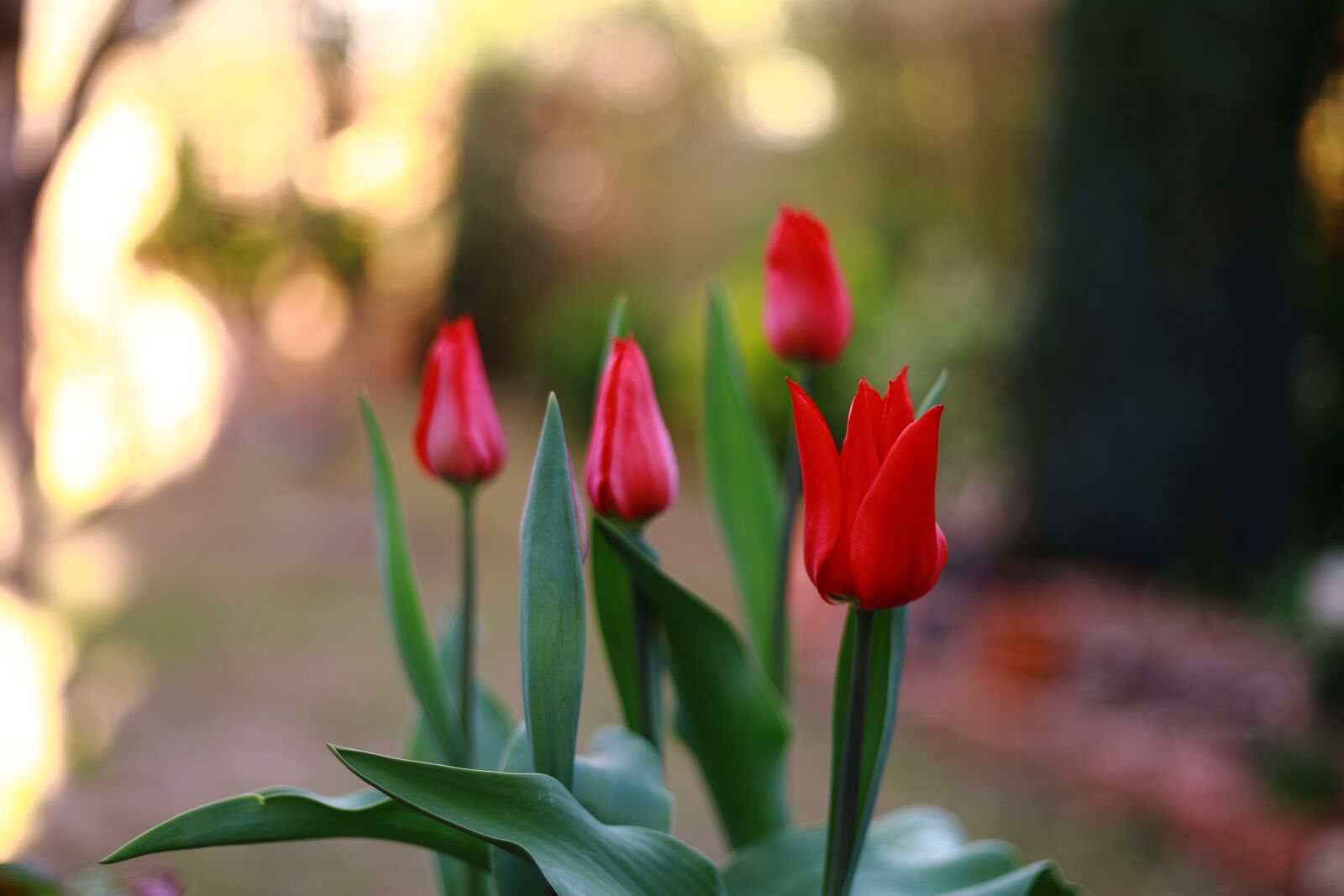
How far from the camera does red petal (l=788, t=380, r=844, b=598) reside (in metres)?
0.61

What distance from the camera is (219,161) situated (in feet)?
24.7

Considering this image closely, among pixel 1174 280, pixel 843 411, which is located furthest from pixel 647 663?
pixel 843 411

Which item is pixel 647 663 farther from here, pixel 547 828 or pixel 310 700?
pixel 310 700

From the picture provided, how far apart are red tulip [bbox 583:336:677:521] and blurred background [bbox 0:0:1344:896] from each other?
1.13 feet

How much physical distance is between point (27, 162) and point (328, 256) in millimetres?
5154

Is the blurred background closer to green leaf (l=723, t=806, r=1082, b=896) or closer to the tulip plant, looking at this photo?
the tulip plant

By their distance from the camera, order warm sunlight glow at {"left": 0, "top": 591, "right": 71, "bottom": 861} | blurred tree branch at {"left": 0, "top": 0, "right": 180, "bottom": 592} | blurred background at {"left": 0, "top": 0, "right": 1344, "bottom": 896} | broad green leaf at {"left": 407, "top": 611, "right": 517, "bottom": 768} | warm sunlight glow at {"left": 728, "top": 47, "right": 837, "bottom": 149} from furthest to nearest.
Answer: warm sunlight glow at {"left": 728, "top": 47, "right": 837, "bottom": 149}, blurred tree branch at {"left": 0, "top": 0, "right": 180, "bottom": 592}, blurred background at {"left": 0, "top": 0, "right": 1344, "bottom": 896}, warm sunlight glow at {"left": 0, "top": 591, "right": 71, "bottom": 861}, broad green leaf at {"left": 407, "top": 611, "right": 517, "bottom": 768}

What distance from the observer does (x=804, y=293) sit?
2.94 feet

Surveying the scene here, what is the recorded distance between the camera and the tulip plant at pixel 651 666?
0.61m

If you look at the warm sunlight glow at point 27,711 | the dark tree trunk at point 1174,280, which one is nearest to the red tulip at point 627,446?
the warm sunlight glow at point 27,711

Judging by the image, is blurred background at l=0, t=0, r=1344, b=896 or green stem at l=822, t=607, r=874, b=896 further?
blurred background at l=0, t=0, r=1344, b=896

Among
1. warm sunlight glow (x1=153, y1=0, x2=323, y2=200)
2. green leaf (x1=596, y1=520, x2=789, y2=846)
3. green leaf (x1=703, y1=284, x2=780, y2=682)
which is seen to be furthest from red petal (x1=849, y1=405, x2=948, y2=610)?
warm sunlight glow (x1=153, y1=0, x2=323, y2=200)

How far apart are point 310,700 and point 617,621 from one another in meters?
3.26

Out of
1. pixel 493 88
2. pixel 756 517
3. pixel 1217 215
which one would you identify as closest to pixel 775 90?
pixel 493 88
